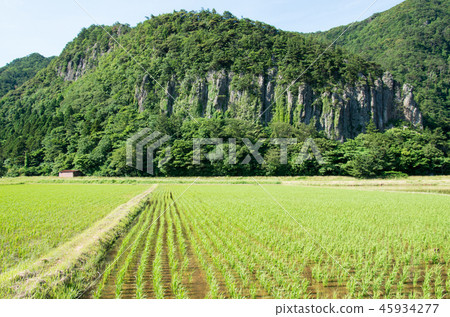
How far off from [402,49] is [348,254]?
169 m

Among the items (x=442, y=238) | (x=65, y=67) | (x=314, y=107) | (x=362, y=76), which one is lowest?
(x=442, y=238)

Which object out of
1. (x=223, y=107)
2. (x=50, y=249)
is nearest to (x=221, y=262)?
(x=50, y=249)

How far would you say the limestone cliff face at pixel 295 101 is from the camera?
8531cm

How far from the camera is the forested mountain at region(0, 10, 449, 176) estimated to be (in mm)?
60656

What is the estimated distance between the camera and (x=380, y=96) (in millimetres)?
92250

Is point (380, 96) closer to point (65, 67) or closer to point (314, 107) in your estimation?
point (314, 107)

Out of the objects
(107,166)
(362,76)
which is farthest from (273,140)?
(362,76)

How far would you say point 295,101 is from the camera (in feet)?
284

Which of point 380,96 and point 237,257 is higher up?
point 380,96

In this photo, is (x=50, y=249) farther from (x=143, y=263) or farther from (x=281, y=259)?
(x=281, y=259)

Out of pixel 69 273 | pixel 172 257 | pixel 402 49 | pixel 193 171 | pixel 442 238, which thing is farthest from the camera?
pixel 402 49

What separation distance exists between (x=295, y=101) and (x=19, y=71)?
600ft

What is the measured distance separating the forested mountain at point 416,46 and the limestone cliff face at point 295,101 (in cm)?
2157

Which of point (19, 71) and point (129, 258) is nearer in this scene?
point (129, 258)
